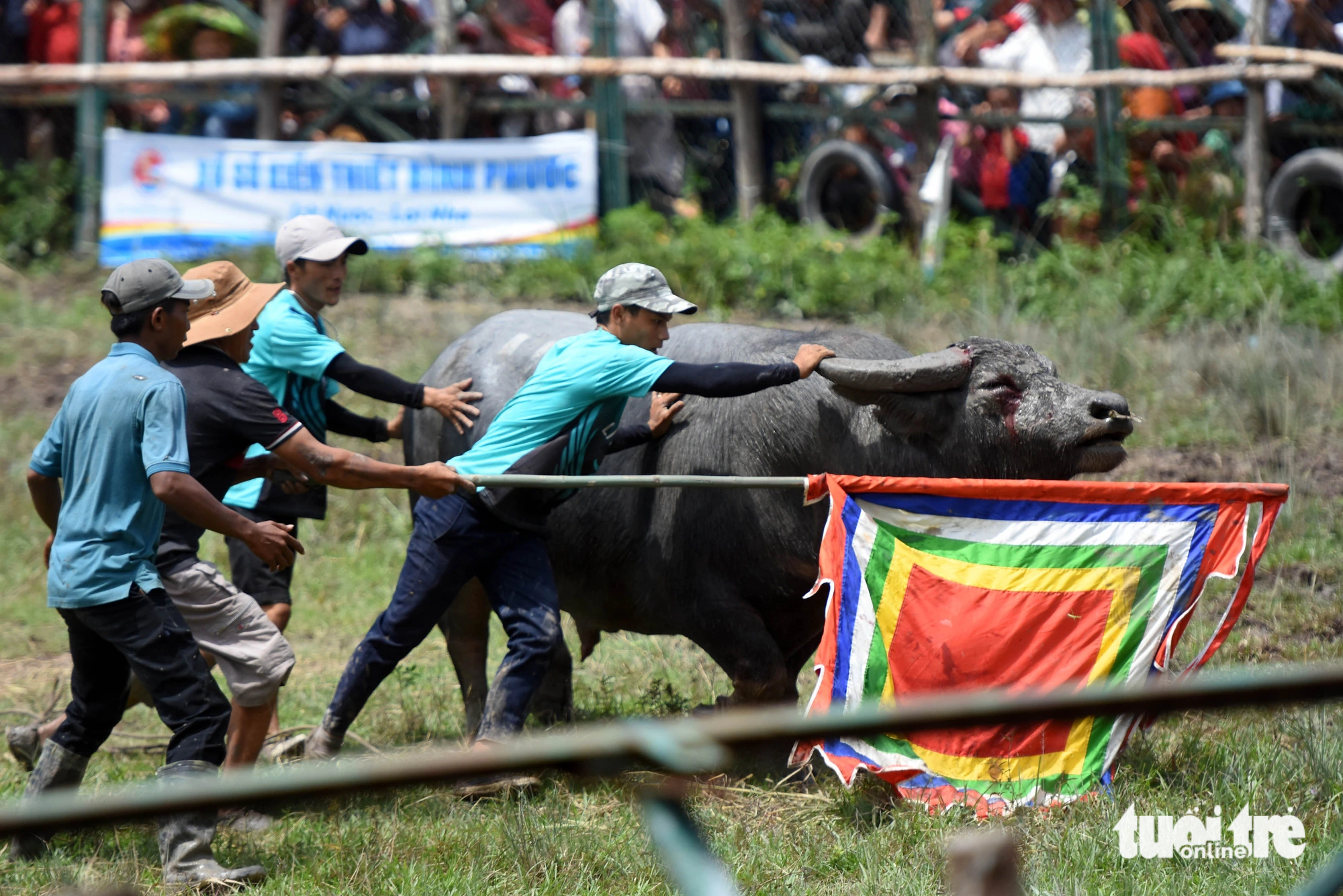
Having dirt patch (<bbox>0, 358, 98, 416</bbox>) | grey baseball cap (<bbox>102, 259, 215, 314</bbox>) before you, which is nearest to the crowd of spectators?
dirt patch (<bbox>0, 358, 98, 416</bbox>)

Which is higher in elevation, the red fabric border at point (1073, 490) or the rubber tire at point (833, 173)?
the rubber tire at point (833, 173)

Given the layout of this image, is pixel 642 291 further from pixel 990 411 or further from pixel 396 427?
pixel 396 427

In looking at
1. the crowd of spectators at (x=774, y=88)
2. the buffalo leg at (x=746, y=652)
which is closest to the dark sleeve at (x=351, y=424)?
the buffalo leg at (x=746, y=652)

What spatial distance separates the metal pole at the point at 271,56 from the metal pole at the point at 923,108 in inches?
197

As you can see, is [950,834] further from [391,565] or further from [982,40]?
[982,40]

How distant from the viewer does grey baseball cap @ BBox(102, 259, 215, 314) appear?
389cm

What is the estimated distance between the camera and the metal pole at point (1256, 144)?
942 cm

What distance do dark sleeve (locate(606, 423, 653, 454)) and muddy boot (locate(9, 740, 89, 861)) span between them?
1951 mm

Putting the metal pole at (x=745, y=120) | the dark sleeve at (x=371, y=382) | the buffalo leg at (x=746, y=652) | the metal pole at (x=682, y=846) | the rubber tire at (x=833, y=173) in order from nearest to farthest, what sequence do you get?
the metal pole at (x=682, y=846), the buffalo leg at (x=746, y=652), the dark sleeve at (x=371, y=382), the rubber tire at (x=833, y=173), the metal pole at (x=745, y=120)

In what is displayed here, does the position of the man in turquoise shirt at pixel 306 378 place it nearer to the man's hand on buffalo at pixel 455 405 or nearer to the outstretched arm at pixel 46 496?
the man's hand on buffalo at pixel 455 405

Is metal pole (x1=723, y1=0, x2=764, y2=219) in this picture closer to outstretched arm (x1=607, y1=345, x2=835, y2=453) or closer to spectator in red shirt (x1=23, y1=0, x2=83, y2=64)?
spectator in red shirt (x1=23, y1=0, x2=83, y2=64)

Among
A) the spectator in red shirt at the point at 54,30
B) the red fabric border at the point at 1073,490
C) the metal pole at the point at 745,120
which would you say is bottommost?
the red fabric border at the point at 1073,490

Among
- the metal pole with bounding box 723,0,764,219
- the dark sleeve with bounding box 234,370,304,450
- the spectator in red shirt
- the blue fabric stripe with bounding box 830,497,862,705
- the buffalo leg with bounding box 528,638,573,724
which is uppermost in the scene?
the spectator in red shirt

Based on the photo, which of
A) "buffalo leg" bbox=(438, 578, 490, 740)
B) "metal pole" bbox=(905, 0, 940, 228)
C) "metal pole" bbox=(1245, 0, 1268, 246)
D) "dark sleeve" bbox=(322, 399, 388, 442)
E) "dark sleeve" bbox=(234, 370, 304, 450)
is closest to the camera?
"dark sleeve" bbox=(234, 370, 304, 450)
